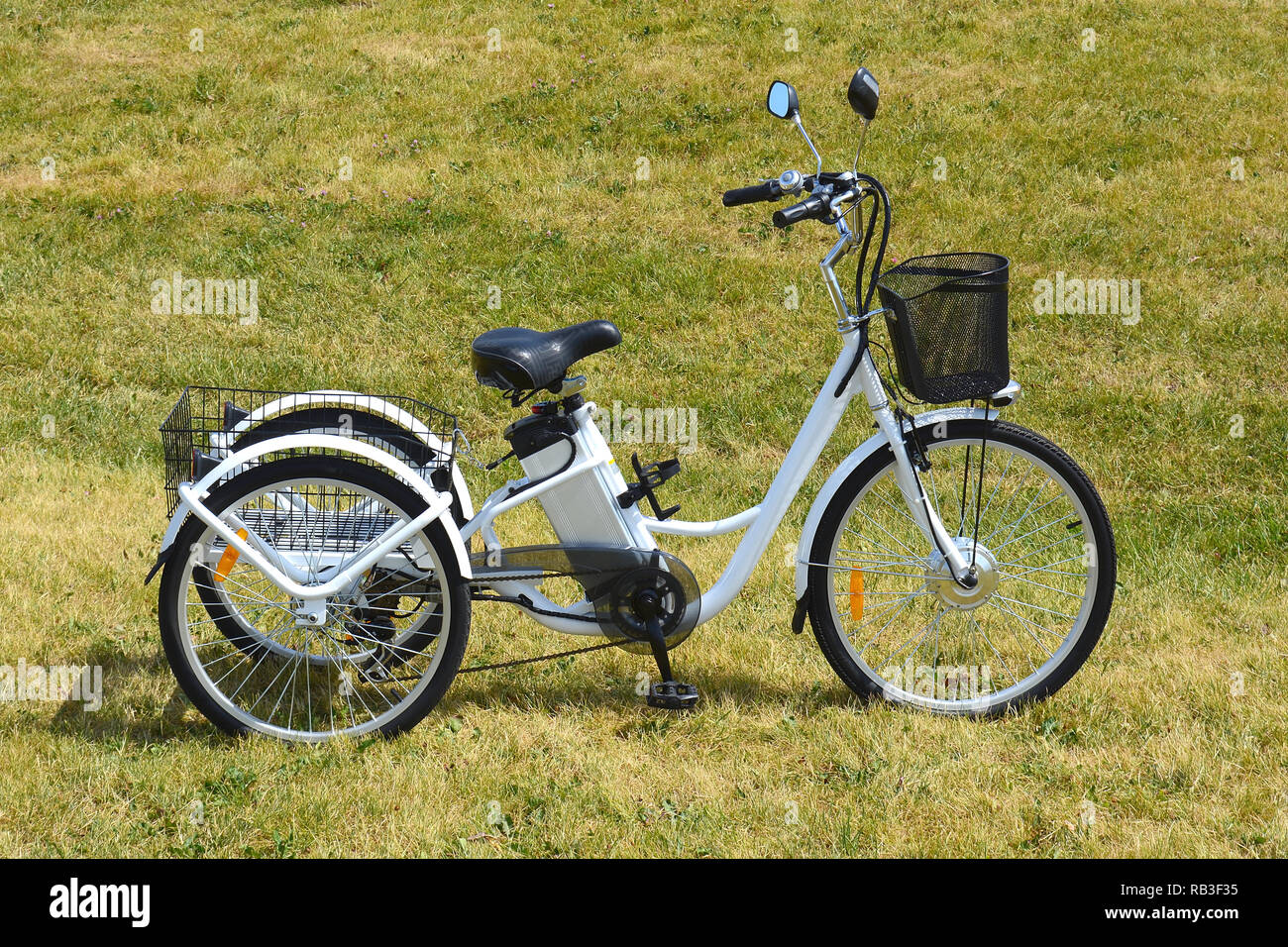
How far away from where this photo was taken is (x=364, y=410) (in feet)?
13.9

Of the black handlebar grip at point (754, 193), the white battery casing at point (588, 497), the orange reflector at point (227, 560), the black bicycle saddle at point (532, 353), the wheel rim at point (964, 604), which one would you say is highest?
the black handlebar grip at point (754, 193)

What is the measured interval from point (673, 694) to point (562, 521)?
70 cm

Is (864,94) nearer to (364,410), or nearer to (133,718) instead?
(364,410)

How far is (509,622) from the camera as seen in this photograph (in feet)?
15.9

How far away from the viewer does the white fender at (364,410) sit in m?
4.09

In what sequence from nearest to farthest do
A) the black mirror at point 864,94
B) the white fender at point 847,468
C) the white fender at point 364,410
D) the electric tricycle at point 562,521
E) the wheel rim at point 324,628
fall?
1. the black mirror at point 864,94
2. the electric tricycle at point 562,521
3. the wheel rim at point 324,628
4. the white fender at point 847,468
5. the white fender at point 364,410

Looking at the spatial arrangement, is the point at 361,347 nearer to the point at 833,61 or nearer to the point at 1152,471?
the point at 1152,471

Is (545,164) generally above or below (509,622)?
above

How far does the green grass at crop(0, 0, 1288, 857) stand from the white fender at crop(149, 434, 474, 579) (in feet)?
2.30

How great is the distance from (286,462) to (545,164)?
6952mm

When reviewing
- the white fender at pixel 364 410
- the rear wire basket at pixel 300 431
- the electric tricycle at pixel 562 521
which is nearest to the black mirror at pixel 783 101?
the electric tricycle at pixel 562 521

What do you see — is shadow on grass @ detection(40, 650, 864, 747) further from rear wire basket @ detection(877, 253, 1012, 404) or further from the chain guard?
rear wire basket @ detection(877, 253, 1012, 404)

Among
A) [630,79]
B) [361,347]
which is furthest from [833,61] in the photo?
[361,347]

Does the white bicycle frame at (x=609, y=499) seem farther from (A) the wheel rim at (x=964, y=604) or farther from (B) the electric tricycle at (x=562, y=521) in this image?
(A) the wheel rim at (x=964, y=604)
